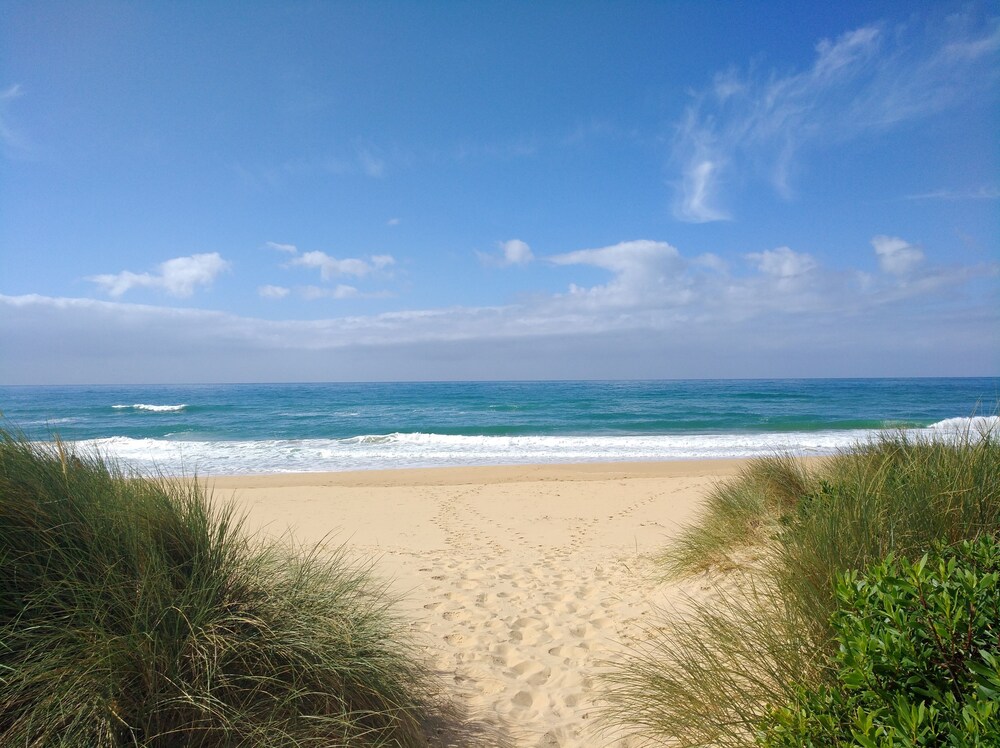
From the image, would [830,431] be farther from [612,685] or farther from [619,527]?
[612,685]

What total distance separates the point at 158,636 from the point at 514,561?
5.38m

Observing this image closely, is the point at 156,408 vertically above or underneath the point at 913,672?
underneath

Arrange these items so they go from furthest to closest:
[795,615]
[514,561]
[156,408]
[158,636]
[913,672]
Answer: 1. [156,408]
2. [514,561]
3. [795,615]
4. [158,636]
5. [913,672]

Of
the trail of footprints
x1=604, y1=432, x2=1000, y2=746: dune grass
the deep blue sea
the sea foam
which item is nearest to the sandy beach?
the trail of footprints

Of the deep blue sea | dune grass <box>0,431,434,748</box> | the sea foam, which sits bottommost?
the deep blue sea

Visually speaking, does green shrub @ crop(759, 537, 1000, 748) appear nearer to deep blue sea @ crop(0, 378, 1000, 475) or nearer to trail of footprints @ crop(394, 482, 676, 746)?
trail of footprints @ crop(394, 482, 676, 746)

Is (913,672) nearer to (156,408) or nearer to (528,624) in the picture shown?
(528,624)

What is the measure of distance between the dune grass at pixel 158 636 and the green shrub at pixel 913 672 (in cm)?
190

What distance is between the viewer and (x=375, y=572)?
22.0 ft

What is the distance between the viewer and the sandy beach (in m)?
3.99

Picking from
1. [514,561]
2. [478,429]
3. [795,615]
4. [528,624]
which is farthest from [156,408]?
[795,615]

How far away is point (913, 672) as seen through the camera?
1.87m

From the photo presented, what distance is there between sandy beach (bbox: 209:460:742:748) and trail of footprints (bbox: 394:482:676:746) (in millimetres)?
15

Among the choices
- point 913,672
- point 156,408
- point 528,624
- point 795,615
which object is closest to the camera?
point 913,672
